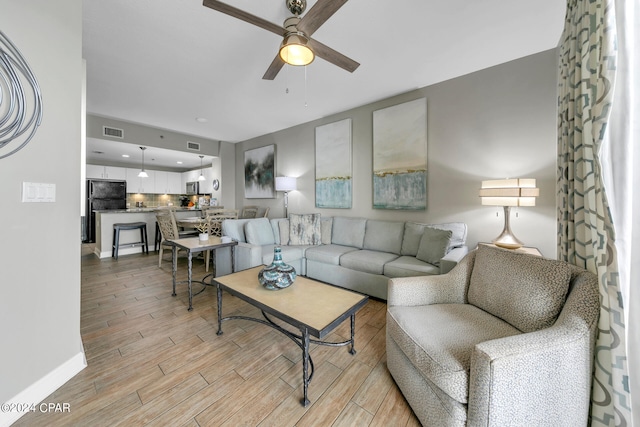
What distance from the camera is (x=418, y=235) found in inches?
112

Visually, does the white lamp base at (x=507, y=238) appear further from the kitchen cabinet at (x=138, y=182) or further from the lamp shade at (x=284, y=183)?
the kitchen cabinet at (x=138, y=182)

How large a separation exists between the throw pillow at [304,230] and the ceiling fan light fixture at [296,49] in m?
2.25

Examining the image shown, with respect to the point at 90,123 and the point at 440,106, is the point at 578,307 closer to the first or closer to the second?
the point at 440,106

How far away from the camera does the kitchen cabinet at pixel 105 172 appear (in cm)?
615

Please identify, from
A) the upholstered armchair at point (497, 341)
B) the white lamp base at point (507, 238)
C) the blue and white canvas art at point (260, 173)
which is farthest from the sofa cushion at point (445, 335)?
the blue and white canvas art at point (260, 173)

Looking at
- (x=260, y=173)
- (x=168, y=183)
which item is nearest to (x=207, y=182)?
(x=168, y=183)

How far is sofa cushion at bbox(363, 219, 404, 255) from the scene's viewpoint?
3.04 m

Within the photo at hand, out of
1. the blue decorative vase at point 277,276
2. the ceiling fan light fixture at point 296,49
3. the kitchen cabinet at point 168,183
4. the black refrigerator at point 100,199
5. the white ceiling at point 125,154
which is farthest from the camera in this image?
the kitchen cabinet at point 168,183

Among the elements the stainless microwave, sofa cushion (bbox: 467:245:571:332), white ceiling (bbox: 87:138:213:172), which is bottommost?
sofa cushion (bbox: 467:245:571:332)

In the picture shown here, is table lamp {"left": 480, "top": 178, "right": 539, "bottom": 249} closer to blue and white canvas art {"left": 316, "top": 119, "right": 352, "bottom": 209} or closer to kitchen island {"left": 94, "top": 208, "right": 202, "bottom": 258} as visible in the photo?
blue and white canvas art {"left": 316, "top": 119, "right": 352, "bottom": 209}

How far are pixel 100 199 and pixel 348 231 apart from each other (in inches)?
267

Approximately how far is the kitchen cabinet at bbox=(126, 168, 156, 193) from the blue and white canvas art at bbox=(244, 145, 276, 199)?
3.79 metres

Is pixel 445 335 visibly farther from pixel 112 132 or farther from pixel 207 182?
pixel 207 182

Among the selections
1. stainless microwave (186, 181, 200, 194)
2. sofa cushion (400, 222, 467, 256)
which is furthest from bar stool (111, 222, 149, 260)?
sofa cushion (400, 222, 467, 256)
